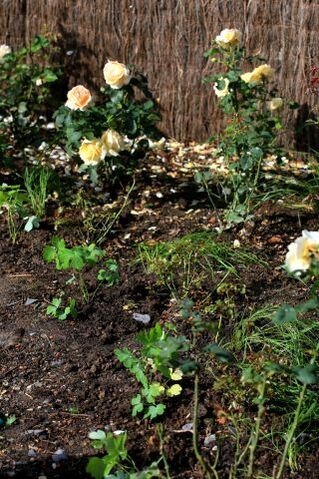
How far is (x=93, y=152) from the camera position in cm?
482

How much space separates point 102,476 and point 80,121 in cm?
230

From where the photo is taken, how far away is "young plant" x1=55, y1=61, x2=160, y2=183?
4.82m

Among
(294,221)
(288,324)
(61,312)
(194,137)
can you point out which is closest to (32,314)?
(61,312)

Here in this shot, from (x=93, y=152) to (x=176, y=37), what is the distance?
125cm

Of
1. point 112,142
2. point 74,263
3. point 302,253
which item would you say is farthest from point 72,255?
point 302,253

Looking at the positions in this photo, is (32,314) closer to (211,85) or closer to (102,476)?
(102,476)

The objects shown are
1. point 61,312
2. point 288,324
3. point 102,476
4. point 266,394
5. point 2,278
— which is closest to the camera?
point 102,476

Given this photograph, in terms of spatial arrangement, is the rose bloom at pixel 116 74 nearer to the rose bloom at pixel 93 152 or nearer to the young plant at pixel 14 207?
the rose bloom at pixel 93 152

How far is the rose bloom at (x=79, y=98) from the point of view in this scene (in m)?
4.79

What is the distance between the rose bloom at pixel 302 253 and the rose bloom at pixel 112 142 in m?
2.17

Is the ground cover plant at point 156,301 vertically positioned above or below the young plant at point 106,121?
below

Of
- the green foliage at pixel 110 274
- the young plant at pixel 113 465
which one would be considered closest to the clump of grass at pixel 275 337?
the green foliage at pixel 110 274

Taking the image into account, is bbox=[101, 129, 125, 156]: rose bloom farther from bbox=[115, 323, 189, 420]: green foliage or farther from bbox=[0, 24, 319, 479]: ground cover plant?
bbox=[115, 323, 189, 420]: green foliage

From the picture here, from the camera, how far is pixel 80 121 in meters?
4.86
